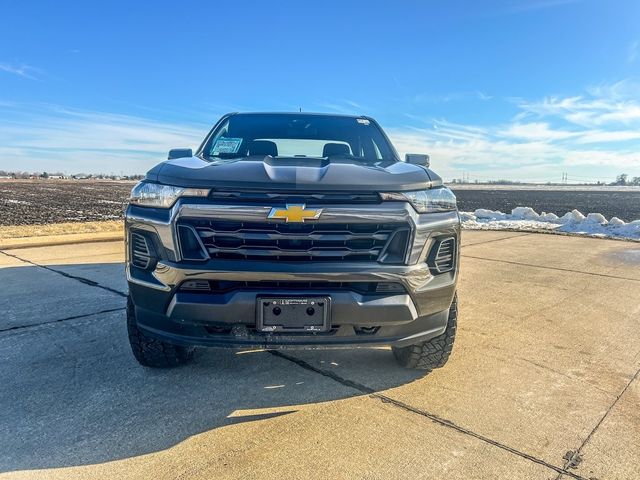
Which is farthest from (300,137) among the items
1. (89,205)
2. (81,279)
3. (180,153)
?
(89,205)

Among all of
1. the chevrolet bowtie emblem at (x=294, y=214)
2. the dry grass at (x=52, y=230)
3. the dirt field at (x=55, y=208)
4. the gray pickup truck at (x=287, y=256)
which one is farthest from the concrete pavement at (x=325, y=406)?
the dirt field at (x=55, y=208)

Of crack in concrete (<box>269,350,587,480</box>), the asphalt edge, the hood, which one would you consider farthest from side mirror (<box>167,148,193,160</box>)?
the asphalt edge

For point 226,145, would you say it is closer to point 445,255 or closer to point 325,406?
point 445,255

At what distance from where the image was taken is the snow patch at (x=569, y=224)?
11885 mm

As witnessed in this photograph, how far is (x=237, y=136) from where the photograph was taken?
411 centimetres

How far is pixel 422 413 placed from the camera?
103 inches

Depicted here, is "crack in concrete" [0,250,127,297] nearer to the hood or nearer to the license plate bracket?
the hood

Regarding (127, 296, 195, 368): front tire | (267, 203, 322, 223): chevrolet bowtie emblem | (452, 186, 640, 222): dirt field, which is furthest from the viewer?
(452, 186, 640, 222): dirt field

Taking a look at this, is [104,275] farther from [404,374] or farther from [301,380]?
[404,374]

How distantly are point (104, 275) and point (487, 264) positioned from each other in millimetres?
5520

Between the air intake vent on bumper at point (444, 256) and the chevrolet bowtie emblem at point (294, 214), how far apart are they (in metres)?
0.72

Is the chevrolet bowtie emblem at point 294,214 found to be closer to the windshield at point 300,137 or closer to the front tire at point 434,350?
the front tire at point 434,350

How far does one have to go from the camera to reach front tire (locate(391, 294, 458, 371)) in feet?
9.99

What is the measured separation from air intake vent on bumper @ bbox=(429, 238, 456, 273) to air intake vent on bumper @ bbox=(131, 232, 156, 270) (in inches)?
60.8
